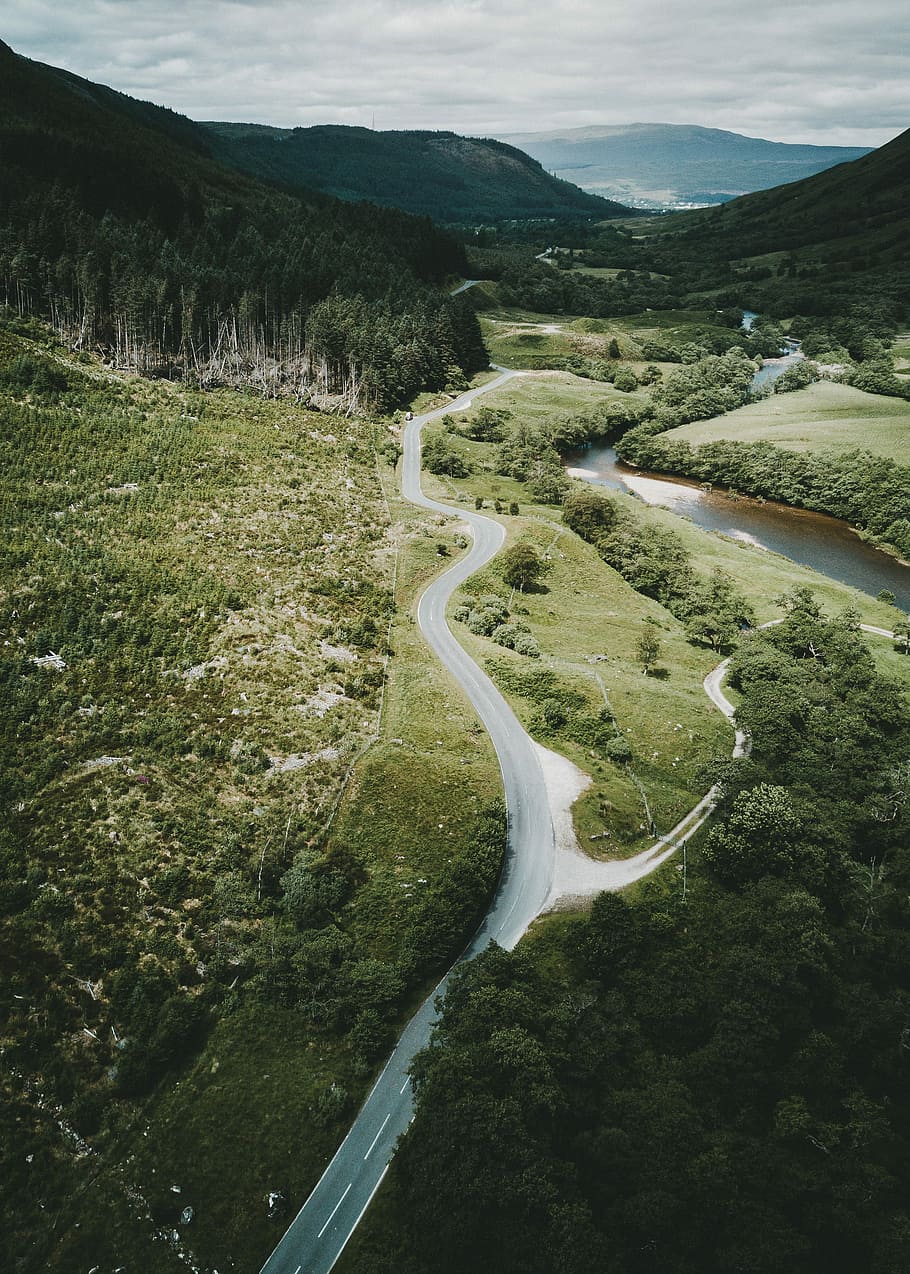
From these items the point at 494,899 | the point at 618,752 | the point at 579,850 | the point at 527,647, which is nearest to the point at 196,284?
the point at 527,647

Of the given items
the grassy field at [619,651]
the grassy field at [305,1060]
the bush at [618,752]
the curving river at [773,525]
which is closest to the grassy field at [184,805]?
the grassy field at [305,1060]

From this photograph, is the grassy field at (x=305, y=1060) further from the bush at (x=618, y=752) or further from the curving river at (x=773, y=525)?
the curving river at (x=773, y=525)

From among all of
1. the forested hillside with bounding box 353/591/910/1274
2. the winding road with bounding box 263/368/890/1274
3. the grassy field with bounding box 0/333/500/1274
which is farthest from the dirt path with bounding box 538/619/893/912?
the grassy field with bounding box 0/333/500/1274

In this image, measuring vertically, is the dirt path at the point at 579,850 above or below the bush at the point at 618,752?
below

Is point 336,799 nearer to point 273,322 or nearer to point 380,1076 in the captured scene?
point 380,1076

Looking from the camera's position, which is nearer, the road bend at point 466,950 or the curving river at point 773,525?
the road bend at point 466,950

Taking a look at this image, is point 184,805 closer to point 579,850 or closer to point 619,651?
point 579,850
